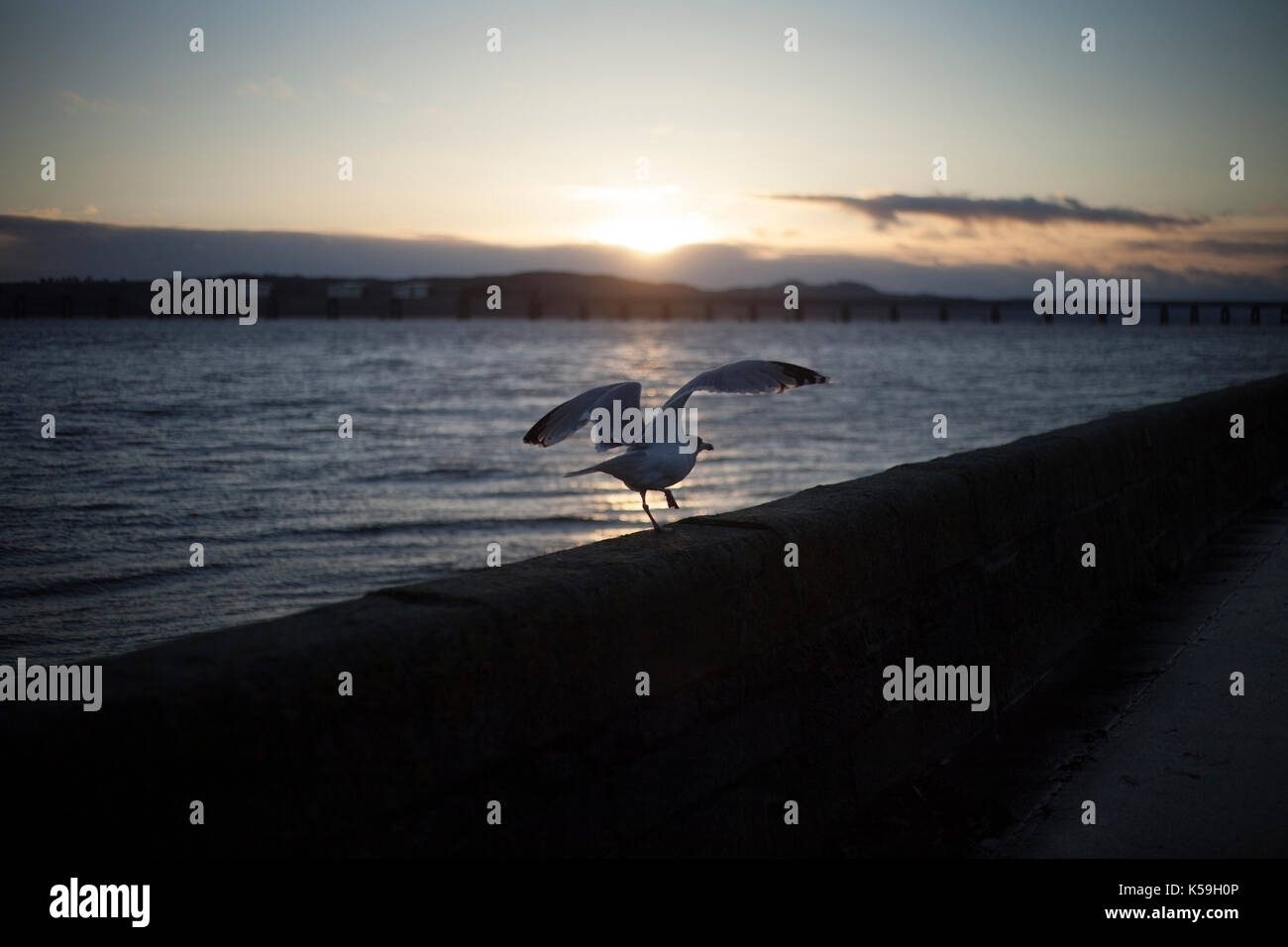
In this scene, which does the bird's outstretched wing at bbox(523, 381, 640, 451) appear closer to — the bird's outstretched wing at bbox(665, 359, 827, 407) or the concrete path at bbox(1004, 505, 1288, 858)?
the bird's outstretched wing at bbox(665, 359, 827, 407)

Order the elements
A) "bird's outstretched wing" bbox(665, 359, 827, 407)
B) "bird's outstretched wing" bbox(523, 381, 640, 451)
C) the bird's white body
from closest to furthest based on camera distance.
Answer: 1. the bird's white body
2. "bird's outstretched wing" bbox(523, 381, 640, 451)
3. "bird's outstretched wing" bbox(665, 359, 827, 407)

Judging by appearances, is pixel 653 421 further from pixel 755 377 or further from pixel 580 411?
pixel 755 377

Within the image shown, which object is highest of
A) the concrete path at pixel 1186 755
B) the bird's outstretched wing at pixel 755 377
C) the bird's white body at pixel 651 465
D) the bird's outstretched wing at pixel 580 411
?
the bird's outstretched wing at pixel 755 377

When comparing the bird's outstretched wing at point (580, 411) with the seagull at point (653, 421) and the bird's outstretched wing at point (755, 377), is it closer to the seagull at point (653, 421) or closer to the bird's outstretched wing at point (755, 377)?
the seagull at point (653, 421)

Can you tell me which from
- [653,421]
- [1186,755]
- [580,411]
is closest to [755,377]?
[653,421]

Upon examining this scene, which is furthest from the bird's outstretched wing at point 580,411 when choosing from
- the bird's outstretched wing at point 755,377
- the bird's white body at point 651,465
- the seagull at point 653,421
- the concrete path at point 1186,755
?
the concrete path at point 1186,755

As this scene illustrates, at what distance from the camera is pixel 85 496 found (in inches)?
631

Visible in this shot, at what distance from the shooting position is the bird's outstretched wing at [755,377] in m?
5.44

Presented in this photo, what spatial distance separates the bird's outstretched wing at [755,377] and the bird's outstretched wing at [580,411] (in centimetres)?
34

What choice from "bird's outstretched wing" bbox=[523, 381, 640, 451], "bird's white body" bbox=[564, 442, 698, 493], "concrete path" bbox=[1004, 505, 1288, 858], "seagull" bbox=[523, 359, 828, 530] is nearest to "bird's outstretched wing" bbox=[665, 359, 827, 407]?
"seagull" bbox=[523, 359, 828, 530]

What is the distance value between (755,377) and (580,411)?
2.82 feet

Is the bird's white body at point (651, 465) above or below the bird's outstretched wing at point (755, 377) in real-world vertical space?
below

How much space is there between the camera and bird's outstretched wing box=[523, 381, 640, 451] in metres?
5.18

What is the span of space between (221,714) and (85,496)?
50.5ft
